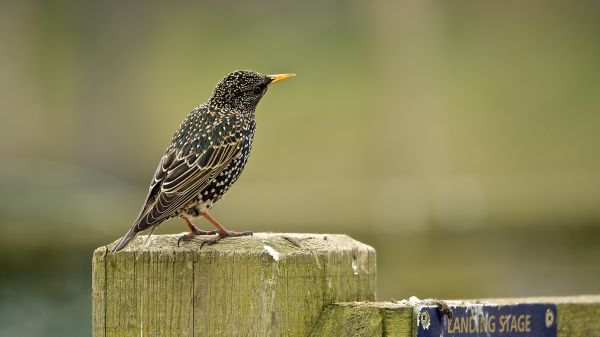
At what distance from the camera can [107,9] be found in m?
13.1

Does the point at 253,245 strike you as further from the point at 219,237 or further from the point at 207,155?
the point at 207,155

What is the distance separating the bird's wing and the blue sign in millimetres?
959

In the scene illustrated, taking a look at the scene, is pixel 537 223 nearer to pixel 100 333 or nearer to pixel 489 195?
pixel 489 195

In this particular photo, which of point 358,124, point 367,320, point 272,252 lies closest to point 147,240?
point 272,252

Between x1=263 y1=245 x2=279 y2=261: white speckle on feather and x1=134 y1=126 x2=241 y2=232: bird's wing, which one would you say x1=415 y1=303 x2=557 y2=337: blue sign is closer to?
x1=263 y1=245 x2=279 y2=261: white speckle on feather

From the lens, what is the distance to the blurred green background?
7512 millimetres

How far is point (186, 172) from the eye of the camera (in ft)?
13.7

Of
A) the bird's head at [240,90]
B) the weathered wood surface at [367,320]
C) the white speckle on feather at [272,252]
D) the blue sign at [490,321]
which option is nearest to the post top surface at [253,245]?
the white speckle on feather at [272,252]

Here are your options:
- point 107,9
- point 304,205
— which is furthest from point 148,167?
point 304,205

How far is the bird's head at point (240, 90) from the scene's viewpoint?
4.71 m

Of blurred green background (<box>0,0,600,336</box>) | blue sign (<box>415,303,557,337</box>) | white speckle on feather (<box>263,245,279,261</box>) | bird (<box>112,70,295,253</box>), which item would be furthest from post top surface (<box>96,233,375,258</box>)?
blurred green background (<box>0,0,600,336</box>)

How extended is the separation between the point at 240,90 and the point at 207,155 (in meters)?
0.48

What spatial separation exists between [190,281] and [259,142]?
28.3 ft

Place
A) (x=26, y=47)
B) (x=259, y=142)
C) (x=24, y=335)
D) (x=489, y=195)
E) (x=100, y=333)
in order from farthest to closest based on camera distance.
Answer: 1. (x=26, y=47)
2. (x=259, y=142)
3. (x=489, y=195)
4. (x=24, y=335)
5. (x=100, y=333)
